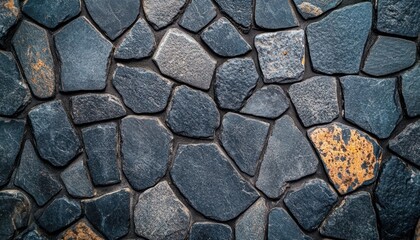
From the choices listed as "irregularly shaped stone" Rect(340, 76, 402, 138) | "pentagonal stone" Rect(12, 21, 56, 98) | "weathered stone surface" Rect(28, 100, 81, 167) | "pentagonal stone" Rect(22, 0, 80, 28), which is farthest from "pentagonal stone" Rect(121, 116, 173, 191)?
"irregularly shaped stone" Rect(340, 76, 402, 138)

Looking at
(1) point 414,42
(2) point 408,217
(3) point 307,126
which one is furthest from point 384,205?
(1) point 414,42

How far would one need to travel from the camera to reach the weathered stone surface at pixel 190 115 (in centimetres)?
135

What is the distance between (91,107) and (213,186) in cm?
53

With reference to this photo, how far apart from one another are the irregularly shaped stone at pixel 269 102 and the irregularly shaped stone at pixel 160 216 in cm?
43

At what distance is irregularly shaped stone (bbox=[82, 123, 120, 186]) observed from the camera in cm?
133

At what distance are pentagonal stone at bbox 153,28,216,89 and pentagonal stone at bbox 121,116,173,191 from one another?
20 centimetres

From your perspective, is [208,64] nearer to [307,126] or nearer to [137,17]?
[137,17]

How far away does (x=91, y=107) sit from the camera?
1338 mm

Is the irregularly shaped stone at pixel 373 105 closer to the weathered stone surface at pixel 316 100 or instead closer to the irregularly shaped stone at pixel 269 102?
the weathered stone surface at pixel 316 100

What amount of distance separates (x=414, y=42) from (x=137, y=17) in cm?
102

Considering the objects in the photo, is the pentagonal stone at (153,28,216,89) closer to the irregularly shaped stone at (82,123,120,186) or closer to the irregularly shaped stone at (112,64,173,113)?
the irregularly shaped stone at (112,64,173,113)

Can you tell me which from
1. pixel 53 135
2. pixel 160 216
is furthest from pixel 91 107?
pixel 160 216

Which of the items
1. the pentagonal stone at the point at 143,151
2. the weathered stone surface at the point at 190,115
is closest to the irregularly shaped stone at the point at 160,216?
the pentagonal stone at the point at 143,151

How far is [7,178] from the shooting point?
4.40 feet
